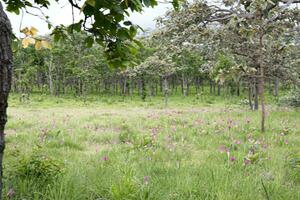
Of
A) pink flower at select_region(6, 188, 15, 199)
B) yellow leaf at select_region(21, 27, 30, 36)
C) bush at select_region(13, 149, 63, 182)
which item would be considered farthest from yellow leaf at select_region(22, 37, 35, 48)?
bush at select_region(13, 149, 63, 182)

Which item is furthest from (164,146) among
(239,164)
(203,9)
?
(203,9)

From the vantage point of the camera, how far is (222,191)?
12.1 ft

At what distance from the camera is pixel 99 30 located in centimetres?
281

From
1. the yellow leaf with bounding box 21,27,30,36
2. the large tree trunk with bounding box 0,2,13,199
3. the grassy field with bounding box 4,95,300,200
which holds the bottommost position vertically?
the grassy field with bounding box 4,95,300,200

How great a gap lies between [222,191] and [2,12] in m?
2.88

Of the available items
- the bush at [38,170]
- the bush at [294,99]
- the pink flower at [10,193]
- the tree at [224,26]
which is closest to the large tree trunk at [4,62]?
the pink flower at [10,193]

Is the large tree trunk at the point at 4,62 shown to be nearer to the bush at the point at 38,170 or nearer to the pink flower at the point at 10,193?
the pink flower at the point at 10,193

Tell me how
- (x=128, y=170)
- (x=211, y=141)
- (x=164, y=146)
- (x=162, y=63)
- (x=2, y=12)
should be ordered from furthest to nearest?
(x=162, y=63)
(x=211, y=141)
(x=164, y=146)
(x=128, y=170)
(x=2, y=12)

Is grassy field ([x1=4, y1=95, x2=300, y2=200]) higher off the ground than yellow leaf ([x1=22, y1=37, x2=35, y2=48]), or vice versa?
yellow leaf ([x1=22, y1=37, x2=35, y2=48])

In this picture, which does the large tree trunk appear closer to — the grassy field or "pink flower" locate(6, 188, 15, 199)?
"pink flower" locate(6, 188, 15, 199)

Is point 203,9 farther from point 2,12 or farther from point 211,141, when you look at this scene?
point 2,12

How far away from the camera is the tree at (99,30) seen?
2299 mm

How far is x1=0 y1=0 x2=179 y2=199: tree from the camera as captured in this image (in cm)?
230

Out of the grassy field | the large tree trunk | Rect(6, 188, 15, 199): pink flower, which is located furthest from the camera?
the grassy field
